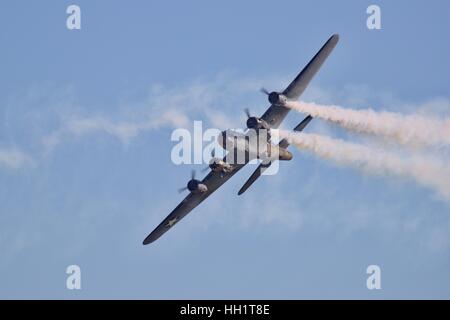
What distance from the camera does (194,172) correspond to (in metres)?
64.2

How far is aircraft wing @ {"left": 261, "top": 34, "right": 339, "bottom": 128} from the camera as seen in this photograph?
6209cm

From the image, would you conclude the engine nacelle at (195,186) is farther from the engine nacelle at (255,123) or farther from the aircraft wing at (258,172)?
the engine nacelle at (255,123)

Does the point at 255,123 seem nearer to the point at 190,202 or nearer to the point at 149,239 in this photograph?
the point at 190,202

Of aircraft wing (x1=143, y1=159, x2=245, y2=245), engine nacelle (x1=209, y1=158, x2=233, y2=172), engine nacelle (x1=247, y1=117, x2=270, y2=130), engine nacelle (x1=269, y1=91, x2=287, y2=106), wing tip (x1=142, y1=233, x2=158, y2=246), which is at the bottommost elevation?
wing tip (x1=142, y1=233, x2=158, y2=246)

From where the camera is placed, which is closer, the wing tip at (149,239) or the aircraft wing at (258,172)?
the aircraft wing at (258,172)

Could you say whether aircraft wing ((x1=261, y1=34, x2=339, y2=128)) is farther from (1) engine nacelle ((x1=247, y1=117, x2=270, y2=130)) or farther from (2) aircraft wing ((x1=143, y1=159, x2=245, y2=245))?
(2) aircraft wing ((x1=143, y1=159, x2=245, y2=245))

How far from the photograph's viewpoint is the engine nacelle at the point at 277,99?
6081cm

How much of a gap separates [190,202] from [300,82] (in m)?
11.4

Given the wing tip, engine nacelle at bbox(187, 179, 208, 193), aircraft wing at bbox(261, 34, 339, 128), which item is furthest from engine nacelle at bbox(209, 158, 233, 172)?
the wing tip

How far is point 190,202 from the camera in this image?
219 feet

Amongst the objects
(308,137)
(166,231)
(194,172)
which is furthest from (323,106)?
(166,231)

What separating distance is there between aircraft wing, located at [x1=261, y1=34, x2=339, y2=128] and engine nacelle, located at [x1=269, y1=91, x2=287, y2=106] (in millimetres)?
839

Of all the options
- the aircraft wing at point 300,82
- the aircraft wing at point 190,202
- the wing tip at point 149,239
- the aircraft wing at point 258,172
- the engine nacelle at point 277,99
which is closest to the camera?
the engine nacelle at point 277,99

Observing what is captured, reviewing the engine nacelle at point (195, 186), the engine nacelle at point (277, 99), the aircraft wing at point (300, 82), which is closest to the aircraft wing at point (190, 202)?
the engine nacelle at point (195, 186)
